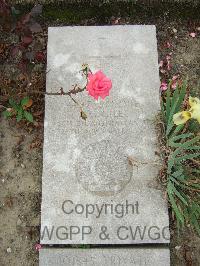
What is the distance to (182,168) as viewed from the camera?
3215 mm

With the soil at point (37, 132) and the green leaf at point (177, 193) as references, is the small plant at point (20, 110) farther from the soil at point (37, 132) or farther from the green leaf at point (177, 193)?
the green leaf at point (177, 193)

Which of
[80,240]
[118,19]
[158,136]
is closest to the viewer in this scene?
[80,240]

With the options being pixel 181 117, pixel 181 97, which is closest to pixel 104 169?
pixel 181 117

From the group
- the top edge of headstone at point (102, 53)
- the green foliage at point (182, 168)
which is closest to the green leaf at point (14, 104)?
the top edge of headstone at point (102, 53)

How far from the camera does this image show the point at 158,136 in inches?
129

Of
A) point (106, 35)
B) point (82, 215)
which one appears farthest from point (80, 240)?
point (106, 35)

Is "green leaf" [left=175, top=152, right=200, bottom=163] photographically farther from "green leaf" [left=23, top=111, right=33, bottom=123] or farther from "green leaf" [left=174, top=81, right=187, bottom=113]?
"green leaf" [left=23, top=111, right=33, bottom=123]

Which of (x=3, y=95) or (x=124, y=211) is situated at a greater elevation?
(x=3, y=95)

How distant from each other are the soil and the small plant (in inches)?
3.5

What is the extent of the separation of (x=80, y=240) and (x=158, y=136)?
911 millimetres

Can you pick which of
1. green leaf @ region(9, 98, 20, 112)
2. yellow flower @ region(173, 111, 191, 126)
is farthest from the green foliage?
green leaf @ region(9, 98, 20, 112)

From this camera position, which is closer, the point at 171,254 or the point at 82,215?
the point at 82,215

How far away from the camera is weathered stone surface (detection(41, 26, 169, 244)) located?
3.10 m

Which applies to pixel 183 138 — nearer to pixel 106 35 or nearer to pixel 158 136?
pixel 158 136
